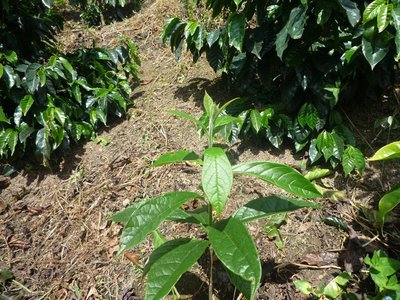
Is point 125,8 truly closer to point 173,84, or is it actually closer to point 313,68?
point 173,84

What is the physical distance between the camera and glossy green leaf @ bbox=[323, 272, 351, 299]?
1.76 m

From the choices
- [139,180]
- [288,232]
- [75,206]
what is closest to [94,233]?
[75,206]

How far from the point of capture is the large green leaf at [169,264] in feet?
3.85

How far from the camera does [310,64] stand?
2223 mm

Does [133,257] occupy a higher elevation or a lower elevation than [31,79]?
lower

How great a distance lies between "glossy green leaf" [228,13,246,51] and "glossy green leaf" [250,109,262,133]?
1.36 feet

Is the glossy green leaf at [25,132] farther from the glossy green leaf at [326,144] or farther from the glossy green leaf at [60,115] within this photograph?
the glossy green leaf at [326,144]

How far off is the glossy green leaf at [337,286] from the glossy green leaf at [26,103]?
7.33 ft

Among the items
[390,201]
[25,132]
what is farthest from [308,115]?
[25,132]

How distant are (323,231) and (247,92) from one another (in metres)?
1.13

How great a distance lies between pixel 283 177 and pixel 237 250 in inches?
12.8

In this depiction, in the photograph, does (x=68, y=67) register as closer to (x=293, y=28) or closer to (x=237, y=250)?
(x=293, y=28)

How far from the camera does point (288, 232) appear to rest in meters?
2.10

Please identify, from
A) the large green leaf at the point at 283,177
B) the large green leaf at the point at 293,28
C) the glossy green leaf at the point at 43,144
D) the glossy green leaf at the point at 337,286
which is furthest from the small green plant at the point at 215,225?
the glossy green leaf at the point at 43,144
